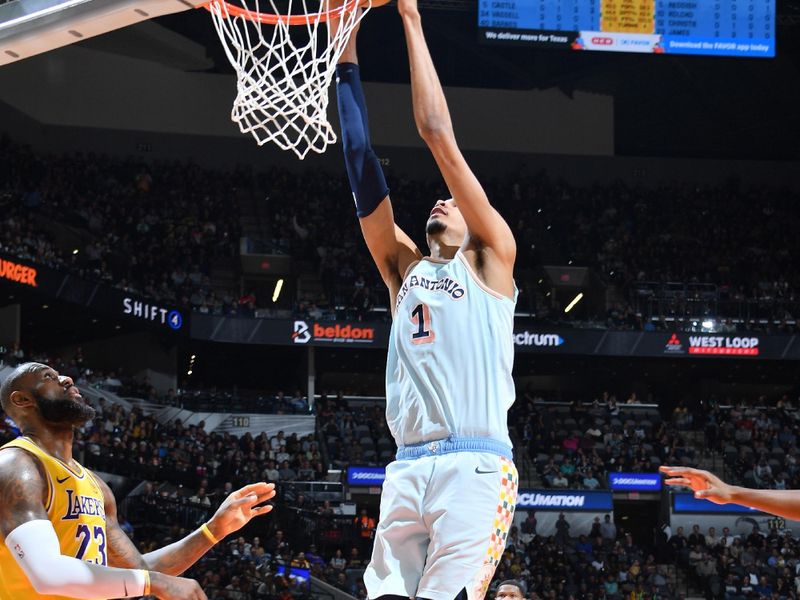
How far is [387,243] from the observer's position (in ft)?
13.0

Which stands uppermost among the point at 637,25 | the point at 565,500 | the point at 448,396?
the point at 637,25

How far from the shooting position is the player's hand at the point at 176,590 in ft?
11.4

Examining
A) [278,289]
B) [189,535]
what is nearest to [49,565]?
[189,535]

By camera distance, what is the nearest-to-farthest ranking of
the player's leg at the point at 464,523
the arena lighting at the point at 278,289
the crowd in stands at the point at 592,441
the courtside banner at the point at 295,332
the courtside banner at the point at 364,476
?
the player's leg at the point at 464,523 < the courtside banner at the point at 364,476 < the crowd in stands at the point at 592,441 < the courtside banner at the point at 295,332 < the arena lighting at the point at 278,289

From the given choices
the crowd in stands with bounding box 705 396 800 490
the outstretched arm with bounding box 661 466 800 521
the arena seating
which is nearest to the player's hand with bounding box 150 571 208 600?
the outstretched arm with bounding box 661 466 800 521

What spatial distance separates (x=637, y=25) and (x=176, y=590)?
65.8 ft

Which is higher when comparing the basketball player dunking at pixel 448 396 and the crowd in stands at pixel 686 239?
the crowd in stands at pixel 686 239

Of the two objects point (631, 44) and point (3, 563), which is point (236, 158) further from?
point (3, 563)

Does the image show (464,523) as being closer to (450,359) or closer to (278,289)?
(450,359)

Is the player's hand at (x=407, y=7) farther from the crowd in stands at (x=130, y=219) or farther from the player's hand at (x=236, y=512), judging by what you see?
the crowd in stands at (x=130, y=219)

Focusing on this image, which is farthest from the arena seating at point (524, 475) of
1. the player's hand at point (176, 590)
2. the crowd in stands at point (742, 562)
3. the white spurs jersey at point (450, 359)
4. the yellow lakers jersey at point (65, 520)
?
A: the white spurs jersey at point (450, 359)

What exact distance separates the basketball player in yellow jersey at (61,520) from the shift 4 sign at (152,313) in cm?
2066

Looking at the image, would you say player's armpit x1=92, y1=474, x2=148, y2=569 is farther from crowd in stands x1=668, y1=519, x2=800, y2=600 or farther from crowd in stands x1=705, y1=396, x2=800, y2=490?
crowd in stands x1=705, y1=396, x2=800, y2=490

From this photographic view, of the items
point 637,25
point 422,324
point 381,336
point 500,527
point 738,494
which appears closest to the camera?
point 500,527
